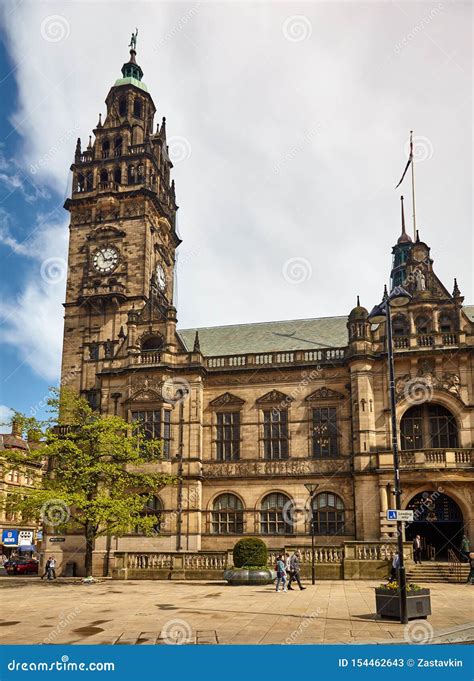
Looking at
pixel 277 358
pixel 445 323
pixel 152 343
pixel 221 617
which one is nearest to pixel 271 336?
pixel 277 358

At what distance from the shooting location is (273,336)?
44875mm

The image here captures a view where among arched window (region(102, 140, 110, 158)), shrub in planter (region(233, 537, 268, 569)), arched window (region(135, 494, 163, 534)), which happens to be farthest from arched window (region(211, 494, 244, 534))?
arched window (region(102, 140, 110, 158))

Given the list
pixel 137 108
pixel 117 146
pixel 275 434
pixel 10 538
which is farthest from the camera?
pixel 10 538

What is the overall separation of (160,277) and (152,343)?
10125 mm

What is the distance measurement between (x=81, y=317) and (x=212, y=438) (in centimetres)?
1453

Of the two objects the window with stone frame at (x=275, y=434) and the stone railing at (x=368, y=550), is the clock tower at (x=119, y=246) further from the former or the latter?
the stone railing at (x=368, y=550)

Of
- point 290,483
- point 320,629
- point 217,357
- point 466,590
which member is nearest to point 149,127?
point 217,357

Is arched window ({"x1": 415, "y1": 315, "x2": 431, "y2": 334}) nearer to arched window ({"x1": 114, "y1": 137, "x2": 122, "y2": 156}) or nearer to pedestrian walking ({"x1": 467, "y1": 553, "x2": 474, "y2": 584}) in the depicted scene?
pedestrian walking ({"x1": 467, "y1": 553, "x2": 474, "y2": 584})

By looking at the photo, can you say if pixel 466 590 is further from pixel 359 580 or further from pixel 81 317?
pixel 81 317

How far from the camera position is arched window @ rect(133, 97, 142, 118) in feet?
173

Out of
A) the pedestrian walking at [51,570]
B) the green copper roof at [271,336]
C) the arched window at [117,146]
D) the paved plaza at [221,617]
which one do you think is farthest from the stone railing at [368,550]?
the arched window at [117,146]

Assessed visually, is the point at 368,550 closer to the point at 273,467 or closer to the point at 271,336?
the point at 273,467

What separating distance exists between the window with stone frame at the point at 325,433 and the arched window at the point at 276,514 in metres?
3.29

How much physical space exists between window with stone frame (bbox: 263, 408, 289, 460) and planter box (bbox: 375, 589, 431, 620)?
70.7ft
